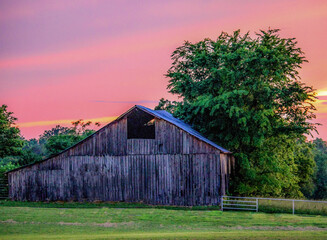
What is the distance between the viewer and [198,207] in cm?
3441

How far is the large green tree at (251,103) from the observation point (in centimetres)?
3991

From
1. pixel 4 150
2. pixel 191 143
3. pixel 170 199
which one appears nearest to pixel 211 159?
pixel 191 143

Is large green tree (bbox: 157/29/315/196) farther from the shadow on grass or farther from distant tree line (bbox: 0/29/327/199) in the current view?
the shadow on grass

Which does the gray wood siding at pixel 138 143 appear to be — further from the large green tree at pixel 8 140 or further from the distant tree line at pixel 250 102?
the large green tree at pixel 8 140

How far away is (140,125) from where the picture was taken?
37000mm

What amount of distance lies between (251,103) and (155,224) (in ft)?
65.6

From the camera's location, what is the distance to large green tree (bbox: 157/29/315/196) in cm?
3991

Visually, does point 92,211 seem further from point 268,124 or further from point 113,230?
point 268,124

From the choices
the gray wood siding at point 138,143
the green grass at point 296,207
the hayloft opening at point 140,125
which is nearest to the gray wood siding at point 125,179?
the gray wood siding at point 138,143

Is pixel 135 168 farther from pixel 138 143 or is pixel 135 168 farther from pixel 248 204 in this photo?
pixel 248 204

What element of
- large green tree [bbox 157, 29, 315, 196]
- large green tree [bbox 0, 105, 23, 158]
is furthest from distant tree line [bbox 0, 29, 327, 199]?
large green tree [bbox 0, 105, 23, 158]

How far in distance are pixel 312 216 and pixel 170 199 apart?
11020 mm

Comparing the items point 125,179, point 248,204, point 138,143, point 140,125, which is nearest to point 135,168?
point 125,179

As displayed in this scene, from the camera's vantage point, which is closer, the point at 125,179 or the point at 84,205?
the point at 84,205
